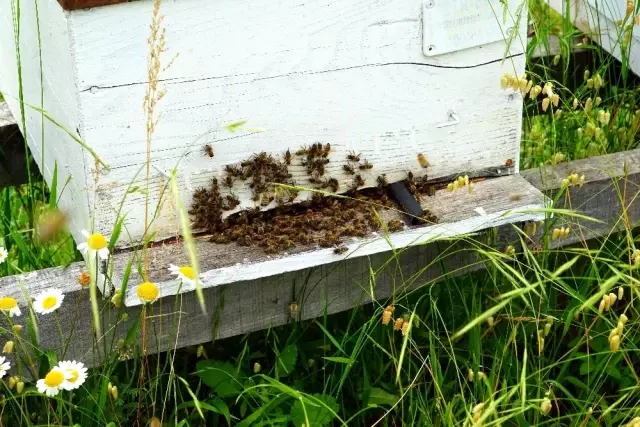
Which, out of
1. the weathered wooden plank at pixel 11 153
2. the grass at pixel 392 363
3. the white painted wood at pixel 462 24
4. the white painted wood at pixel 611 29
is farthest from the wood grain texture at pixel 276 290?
the weathered wooden plank at pixel 11 153

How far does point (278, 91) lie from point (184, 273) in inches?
19.1

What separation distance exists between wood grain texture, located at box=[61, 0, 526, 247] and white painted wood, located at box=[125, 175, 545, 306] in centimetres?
Answer: 11

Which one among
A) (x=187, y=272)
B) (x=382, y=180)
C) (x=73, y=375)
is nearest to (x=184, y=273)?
(x=187, y=272)

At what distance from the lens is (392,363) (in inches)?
96.0

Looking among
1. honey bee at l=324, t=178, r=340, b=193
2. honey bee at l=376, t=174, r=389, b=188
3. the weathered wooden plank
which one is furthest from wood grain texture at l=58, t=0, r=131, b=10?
the weathered wooden plank

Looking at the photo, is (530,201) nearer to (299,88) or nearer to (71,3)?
(299,88)

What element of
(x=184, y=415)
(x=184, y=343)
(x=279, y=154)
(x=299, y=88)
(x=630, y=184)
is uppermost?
(x=299, y=88)

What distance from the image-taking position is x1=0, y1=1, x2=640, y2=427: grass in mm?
2088

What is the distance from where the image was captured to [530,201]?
7.73 feet

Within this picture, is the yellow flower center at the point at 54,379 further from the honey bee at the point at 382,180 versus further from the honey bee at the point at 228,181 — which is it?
the honey bee at the point at 382,180

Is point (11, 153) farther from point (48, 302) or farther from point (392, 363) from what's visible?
point (392, 363)

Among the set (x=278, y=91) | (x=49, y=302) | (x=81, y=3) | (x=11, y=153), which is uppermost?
(x=81, y=3)

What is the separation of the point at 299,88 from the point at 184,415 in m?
0.84

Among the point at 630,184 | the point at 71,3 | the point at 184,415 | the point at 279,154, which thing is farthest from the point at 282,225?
the point at 630,184
